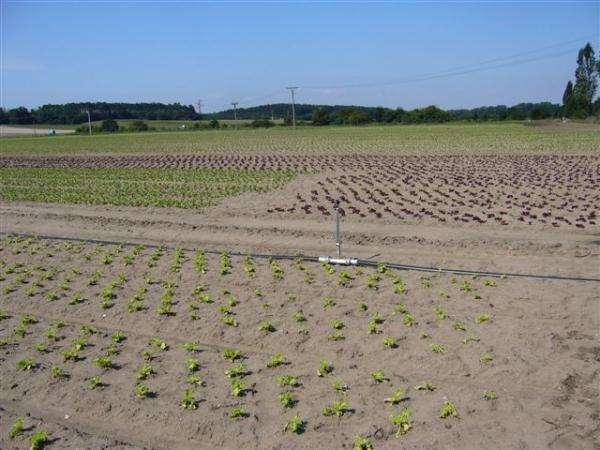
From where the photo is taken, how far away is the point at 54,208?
16922 mm

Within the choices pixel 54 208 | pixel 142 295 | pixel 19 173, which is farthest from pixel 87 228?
pixel 19 173

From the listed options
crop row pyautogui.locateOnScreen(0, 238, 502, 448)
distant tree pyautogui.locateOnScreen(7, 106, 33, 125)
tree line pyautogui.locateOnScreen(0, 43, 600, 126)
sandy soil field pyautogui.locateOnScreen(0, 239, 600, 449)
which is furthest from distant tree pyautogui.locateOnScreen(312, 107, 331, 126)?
sandy soil field pyautogui.locateOnScreen(0, 239, 600, 449)

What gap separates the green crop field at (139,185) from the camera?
17.8m

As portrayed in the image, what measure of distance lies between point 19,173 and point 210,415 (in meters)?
26.0

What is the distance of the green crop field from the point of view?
1775cm

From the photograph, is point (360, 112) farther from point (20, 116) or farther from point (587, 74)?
point (20, 116)

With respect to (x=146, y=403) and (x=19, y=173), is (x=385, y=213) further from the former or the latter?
(x=19, y=173)

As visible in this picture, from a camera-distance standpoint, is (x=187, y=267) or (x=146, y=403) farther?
(x=187, y=267)

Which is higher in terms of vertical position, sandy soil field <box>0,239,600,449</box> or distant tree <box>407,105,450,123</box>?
distant tree <box>407,105,450,123</box>

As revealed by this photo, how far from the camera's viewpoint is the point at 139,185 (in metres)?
21.1

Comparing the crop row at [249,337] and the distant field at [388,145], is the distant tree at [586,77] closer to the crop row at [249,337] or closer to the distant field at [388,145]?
the distant field at [388,145]

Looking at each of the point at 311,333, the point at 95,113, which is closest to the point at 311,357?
the point at 311,333

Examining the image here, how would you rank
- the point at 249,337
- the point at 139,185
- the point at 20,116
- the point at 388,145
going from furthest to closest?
the point at 20,116 → the point at 388,145 → the point at 139,185 → the point at 249,337

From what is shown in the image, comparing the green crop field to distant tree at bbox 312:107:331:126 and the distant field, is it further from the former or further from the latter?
distant tree at bbox 312:107:331:126
